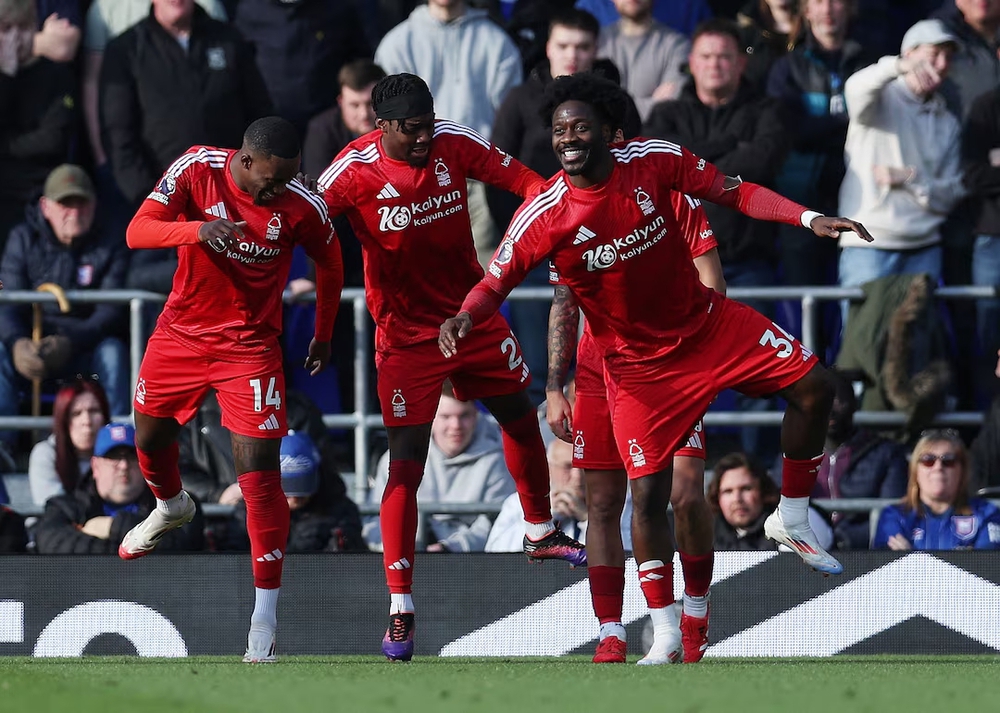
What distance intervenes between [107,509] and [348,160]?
2.97 m

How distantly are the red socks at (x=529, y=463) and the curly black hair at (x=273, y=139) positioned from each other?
1883 millimetres

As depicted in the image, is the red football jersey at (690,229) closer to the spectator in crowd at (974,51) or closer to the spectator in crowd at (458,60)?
the spectator in crowd at (458,60)

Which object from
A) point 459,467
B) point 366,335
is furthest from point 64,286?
point 459,467

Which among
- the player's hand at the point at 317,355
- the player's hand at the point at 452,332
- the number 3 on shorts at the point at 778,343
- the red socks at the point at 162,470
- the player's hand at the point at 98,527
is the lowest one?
the player's hand at the point at 98,527

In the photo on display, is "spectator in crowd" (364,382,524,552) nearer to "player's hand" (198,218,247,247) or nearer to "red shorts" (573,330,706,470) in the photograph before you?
"red shorts" (573,330,706,470)

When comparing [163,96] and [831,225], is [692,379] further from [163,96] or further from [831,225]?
[163,96]

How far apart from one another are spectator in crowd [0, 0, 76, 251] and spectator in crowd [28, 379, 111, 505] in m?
1.93

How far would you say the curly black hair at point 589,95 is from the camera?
8234 millimetres

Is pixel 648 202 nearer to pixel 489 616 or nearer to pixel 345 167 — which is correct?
pixel 345 167

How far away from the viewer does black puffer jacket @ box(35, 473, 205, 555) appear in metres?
10.6

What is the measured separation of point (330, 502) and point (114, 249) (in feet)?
9.19

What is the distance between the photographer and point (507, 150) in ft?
39.3

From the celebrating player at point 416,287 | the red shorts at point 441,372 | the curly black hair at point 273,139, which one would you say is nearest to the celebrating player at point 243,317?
the curly black hair at point 273,139

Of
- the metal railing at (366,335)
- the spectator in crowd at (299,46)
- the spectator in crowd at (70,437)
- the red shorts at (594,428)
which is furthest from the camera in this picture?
the spectator in crowd at (299,46)
